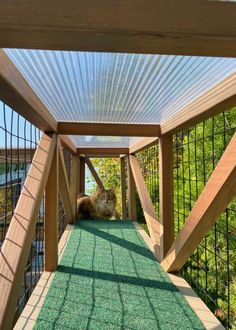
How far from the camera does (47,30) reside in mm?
776

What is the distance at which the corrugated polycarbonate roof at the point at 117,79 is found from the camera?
1315 millimetres

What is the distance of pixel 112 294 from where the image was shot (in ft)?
7.43

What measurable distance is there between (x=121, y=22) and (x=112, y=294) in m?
1.95

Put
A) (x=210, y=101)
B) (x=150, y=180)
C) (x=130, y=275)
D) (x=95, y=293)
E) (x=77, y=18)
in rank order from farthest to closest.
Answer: (x=150, y=180)
(x=130, y=275)
(x=95, y=293)
(x=210, y=101)
(x=77, y=18)

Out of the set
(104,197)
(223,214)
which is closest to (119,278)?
(223,214)

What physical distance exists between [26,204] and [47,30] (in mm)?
1258

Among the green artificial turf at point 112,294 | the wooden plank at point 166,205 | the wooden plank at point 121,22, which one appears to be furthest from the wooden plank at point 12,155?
the wooden plank at point 166,205

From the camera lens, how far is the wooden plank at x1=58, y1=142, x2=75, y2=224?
11.1ft

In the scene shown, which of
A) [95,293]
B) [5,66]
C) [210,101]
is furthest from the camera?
[95,293]

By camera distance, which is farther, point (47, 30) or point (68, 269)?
point (68, 269)

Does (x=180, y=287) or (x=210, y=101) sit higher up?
(x=210, y=101)

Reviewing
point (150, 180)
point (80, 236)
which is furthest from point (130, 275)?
point (150, 180)

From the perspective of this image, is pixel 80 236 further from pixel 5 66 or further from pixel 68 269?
pixel 5 66

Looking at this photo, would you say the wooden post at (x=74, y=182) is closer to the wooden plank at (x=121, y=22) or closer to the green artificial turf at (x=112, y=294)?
the green artificial turf at (x=112, y=294)
